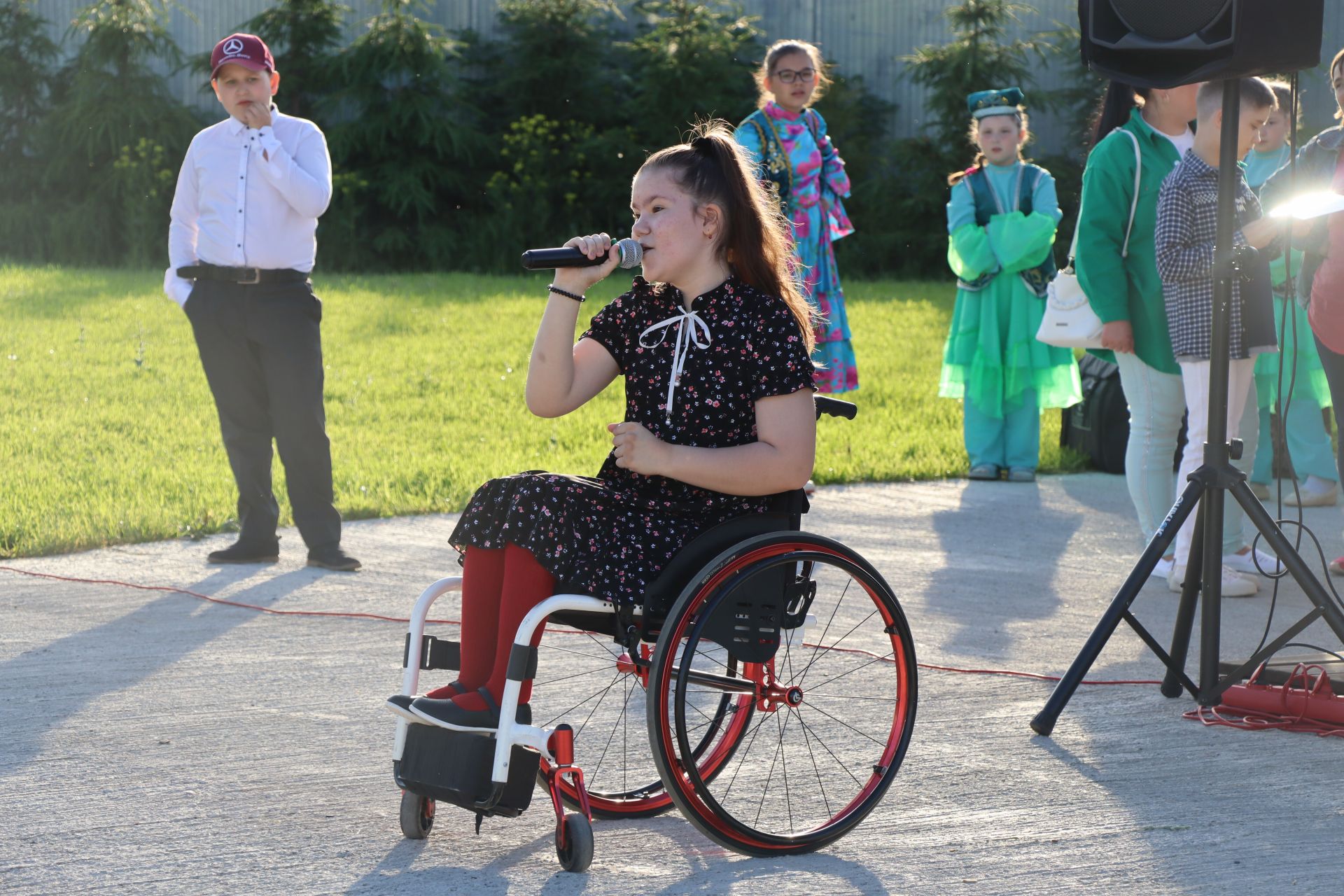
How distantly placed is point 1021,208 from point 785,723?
4.23 metres

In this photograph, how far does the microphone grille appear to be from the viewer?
10.1 ft

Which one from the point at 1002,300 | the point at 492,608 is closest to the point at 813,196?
the point at 1002,300

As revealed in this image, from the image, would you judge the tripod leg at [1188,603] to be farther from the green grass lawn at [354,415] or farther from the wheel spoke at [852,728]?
the green grass lawn at [354,415]

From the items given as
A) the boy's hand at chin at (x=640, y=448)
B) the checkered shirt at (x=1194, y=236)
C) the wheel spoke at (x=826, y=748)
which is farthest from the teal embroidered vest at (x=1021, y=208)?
the boy's hand at chin at (x=640, y=448)

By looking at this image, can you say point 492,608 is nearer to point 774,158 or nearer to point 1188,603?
point 1188,603

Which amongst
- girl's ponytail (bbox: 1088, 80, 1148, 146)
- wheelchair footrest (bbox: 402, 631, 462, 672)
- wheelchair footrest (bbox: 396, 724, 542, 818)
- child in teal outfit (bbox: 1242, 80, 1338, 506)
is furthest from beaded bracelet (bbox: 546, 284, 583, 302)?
child in teal outfit (bbox: 1242, 80, 1338, 506)

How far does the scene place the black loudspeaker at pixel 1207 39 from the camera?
3844mm

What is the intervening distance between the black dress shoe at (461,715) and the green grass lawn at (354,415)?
136 inches

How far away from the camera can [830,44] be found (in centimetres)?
1881

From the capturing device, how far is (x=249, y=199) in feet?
18.4

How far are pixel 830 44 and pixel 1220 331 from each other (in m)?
15.5

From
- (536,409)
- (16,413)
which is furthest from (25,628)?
(16,413)

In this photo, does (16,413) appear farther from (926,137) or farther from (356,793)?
(926,137)

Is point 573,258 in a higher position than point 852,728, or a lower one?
higher
